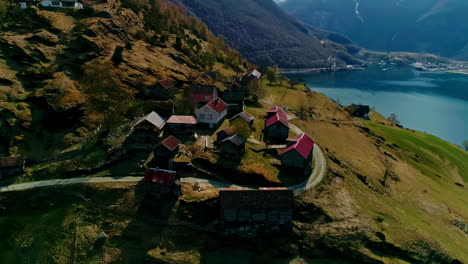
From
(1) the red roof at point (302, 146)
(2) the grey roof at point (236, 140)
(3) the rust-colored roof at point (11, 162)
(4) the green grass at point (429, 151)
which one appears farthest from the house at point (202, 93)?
(4) the green grass at point (429, 151)

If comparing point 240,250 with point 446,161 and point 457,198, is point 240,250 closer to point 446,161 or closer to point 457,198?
point 457,198

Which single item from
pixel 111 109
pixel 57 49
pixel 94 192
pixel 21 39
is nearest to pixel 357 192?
A: pixel 94 192

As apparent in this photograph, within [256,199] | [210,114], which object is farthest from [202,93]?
[256,199]

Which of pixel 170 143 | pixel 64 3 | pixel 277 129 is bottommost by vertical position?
pixel 170 143

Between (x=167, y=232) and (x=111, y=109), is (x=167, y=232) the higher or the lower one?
the lower one

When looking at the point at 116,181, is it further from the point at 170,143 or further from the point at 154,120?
the point at 154,120

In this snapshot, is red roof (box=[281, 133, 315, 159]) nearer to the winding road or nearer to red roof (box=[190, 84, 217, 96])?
the winding road

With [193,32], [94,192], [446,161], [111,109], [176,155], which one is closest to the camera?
[94,192]

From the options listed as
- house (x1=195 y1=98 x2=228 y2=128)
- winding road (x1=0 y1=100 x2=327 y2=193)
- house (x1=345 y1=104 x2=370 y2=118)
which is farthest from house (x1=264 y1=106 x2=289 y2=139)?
house (x1=345 y1=104 x2=370 y2=118)
